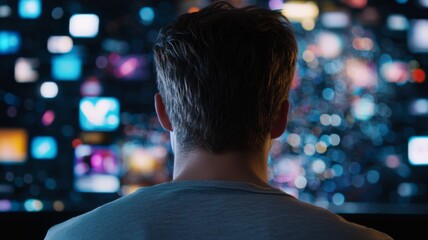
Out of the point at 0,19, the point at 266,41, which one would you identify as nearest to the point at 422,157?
the point at 0,19

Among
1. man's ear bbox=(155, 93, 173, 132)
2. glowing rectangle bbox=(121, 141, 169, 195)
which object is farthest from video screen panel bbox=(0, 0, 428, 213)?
man's ear bbox=(155, 93, 173, 132)

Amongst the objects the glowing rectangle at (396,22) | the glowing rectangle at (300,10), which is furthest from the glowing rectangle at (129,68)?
the glowing rectangle at (396,22)

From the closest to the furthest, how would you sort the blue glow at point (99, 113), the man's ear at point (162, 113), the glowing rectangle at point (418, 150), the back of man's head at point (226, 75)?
the back of man's head at point (226, 75) < the man's ear at point (162, 113) < the blue glow at point (99, 113) < the glowing rectangle at point (418, 150)

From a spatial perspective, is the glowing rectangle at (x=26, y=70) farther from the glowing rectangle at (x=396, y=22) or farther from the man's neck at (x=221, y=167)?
the man's neck at (x=221, y=167)

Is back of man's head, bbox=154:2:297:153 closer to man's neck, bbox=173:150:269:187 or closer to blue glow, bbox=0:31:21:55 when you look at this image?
man's neck, bbox=173:150:269:187

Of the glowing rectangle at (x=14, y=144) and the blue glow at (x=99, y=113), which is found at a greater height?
the blue glow at (x=99, y=113)

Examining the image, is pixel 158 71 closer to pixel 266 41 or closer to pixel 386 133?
pixel 266 41

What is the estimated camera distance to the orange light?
2.84 meters

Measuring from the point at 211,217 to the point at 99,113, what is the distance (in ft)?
6.73

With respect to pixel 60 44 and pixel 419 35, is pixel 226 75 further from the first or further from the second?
pixel 419 35

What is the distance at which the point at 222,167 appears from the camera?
831 millimetres

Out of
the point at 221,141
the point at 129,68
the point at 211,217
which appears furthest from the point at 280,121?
the point at 129,68

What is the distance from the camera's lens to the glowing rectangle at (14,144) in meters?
2.76

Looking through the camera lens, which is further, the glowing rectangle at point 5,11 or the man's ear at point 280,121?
the glowing rectangle at point 5,11
